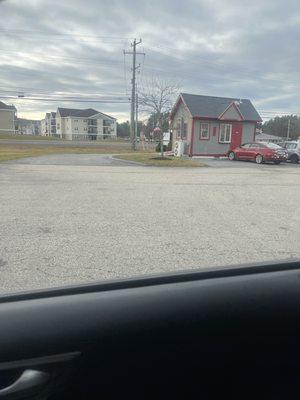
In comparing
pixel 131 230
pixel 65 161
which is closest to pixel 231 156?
pixel 65 161

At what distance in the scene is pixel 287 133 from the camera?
104m

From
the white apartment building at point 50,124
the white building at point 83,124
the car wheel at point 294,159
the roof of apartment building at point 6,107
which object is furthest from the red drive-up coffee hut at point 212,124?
the white apartment building at point 50,124

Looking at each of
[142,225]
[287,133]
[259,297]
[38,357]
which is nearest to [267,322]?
[259,297]

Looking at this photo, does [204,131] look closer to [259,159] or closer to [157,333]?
[259,159]

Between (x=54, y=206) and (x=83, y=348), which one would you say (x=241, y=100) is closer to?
(x=54, y=206)

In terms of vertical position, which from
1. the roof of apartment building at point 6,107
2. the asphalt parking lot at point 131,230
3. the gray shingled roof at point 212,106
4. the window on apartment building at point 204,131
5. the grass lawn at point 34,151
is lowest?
the grass lawn at point 34,151

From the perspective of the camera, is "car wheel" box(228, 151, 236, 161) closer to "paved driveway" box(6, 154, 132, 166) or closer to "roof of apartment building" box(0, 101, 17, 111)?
"paved driveway" box(6, 154, 132, 166)

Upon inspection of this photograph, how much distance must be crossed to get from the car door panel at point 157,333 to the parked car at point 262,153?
2502cm

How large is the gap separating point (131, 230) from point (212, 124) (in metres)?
26.0

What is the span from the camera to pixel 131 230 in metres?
6.63

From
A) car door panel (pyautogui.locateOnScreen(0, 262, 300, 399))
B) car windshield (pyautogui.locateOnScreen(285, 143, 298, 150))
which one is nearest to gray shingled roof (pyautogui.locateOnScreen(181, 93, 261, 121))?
car windshield (pyautogui.locateOnScreen(285, 143, 298, 150))

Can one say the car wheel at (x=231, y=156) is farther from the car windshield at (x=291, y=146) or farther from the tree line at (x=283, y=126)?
the tree line at (x=283, y=126)

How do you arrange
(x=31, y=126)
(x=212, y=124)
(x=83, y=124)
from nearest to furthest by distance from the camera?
(x=212, y=124) < (x=83, y=124) < (x=31, y=126)

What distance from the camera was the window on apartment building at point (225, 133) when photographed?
31.6m
